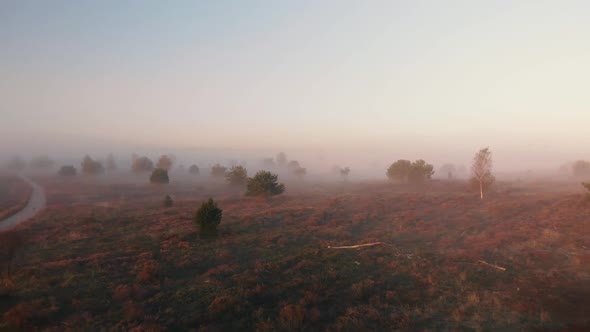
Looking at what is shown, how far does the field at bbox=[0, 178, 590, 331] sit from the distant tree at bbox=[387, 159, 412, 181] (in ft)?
133

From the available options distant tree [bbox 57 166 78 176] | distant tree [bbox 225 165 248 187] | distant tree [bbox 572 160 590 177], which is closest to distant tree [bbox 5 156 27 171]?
distant tree [bbox 57 166 78 176]

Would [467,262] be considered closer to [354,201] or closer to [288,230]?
[288,230]

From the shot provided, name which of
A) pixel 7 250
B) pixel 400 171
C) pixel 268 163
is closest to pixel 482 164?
pixel 400 171

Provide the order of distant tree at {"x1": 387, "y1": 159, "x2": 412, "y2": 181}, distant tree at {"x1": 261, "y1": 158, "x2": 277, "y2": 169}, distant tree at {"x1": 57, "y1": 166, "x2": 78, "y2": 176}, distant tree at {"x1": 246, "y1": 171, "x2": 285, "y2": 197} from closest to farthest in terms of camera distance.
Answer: distant tree at {"x1": 246, "y1": 171, "x2": 285, "y2": 197}, distant tree at {"x1": 387, "y1": 159, "x2": 412, "y2": 181}, distant tree at {"x1": 57, "y1": 166, "x2": 78, "y2": 176}, distant tree at {"x1": 261, "y1": 158, "x2": 277, "y2": 169}

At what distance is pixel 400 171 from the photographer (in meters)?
67.9

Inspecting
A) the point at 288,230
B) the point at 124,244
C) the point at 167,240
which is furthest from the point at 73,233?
the point at 288,230

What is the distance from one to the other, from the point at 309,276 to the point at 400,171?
61.2 meters

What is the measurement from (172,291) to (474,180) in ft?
158

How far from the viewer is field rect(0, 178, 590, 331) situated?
9.79 meters

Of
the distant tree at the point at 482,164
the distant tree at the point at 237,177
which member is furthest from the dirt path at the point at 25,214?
the distant tree at the point at 482,164

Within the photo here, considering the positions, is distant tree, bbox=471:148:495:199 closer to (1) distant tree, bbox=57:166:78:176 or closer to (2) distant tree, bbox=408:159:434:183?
(2) distant tree, bbox=408:159:434:183

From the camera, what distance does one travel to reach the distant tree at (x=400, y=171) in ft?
217

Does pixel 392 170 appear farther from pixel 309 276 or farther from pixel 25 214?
pixel 25 214

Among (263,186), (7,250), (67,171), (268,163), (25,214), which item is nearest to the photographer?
(7,250)
